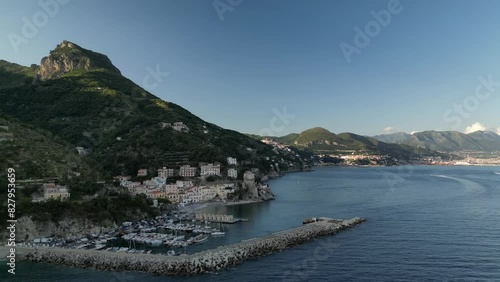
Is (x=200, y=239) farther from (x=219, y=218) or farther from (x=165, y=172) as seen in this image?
(x=165, y=172)

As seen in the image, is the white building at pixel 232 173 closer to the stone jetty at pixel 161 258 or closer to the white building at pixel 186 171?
the white building at pixel 186 171

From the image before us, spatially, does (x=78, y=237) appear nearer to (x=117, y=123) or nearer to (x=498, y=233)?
(x=498, y=233)

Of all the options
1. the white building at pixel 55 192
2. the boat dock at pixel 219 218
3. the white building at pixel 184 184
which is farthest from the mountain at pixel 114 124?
the white building at pixel 55 192

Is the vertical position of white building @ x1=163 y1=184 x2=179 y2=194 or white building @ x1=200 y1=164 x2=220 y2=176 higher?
white building @ x1=200 y1=164 x2=220 y2=176

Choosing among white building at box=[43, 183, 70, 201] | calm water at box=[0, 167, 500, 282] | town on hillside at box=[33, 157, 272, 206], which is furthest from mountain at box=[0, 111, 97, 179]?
calm water at box=[0, 167, 500, 282]

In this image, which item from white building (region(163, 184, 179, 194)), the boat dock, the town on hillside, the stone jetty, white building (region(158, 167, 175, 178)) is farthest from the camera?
white building (region(158, 167, 175, 178))

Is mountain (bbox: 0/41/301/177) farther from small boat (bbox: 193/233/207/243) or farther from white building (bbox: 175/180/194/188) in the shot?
small boat (bbox: 193/233/207/243)

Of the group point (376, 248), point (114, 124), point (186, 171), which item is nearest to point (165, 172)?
point (186, 171)

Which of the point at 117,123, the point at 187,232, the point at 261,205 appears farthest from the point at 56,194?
the point at 117,123
